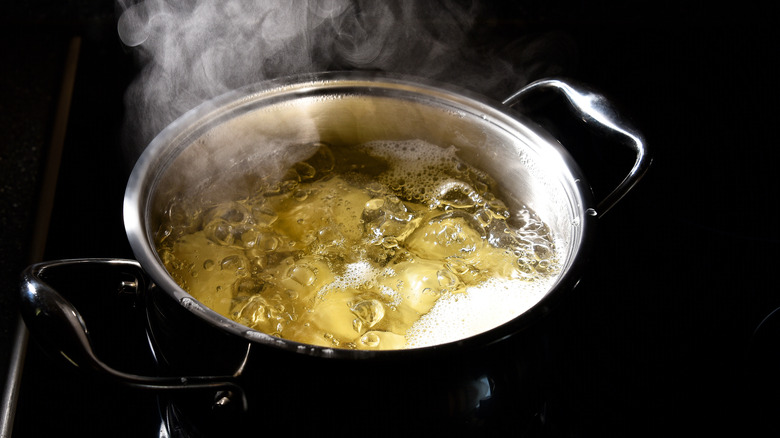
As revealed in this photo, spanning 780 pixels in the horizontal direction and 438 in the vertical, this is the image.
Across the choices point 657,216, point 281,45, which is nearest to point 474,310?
point 657,216

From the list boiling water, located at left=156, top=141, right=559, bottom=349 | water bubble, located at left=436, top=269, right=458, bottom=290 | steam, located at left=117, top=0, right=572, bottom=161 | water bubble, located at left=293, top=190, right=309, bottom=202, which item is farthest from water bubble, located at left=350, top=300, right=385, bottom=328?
steam, located at left=117, top=0, right=572, bottom=161

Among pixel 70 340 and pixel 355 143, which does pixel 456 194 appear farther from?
pixel 70 340

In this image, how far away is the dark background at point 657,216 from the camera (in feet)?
3.38

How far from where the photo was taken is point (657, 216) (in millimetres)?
1321

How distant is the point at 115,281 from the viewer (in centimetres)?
126

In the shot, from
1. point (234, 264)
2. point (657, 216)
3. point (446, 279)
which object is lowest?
point (234, 264)

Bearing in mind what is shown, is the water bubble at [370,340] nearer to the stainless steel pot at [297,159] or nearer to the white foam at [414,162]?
the stainless steel pot at [297,159]

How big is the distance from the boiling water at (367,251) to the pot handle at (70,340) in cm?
19

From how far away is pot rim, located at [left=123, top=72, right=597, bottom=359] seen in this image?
639 mm

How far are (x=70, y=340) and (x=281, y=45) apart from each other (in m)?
1.20

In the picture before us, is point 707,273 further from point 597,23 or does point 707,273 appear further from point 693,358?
point 597,23

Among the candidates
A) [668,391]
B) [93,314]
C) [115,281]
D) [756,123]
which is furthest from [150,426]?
[756,123]

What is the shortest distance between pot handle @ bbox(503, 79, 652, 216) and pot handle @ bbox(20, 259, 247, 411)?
1.90ft

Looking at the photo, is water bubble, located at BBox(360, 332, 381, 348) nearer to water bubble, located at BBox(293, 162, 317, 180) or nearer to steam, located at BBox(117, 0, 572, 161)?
water bubble, located at BBox(293, 162, 317, 180)
